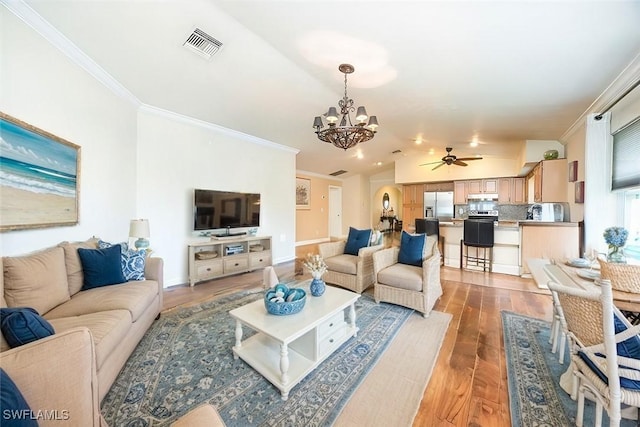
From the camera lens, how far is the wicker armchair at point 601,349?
113 centimetres

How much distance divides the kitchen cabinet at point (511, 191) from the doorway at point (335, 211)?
509 cm

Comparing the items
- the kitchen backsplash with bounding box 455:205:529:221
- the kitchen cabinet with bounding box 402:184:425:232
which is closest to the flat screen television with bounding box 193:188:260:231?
the kitchen cabinet with bounding box 402:184:425:232

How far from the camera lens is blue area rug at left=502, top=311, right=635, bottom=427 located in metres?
1.45

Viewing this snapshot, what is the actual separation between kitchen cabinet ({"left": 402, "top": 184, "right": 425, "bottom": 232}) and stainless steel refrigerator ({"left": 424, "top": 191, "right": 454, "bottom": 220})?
0.67 feet

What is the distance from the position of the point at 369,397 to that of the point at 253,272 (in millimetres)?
3372

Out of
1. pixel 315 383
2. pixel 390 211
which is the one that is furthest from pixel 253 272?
pixel 390 211

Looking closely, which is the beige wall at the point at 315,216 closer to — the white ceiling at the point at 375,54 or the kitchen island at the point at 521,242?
the kitchen island at the point at 521,242

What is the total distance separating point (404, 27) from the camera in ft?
6.55

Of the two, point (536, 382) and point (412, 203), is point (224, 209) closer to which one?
point (536, 382)

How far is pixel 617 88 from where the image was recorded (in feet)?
7.82

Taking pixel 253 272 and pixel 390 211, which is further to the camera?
pixel 390 211

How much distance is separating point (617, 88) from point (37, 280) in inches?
204

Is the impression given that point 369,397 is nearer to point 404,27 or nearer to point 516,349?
point 516,349

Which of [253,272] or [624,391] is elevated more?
[624,391]
